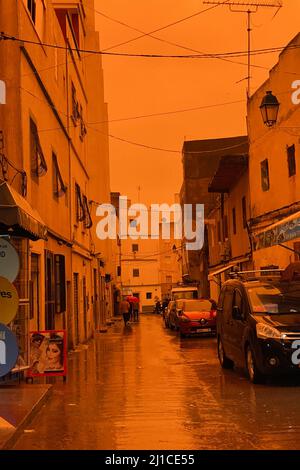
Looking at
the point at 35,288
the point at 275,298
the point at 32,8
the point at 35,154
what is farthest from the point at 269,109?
the point at 35,288

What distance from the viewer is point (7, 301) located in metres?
9.27

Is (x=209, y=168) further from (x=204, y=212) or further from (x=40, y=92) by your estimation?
(x=40, y=92)

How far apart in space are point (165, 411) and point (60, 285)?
30.7ft

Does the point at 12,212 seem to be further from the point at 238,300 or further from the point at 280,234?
the point at 280,234

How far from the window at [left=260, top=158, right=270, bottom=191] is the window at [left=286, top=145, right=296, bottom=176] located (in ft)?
8.17

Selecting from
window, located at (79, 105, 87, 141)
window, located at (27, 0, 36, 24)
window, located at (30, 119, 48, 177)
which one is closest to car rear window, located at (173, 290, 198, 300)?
window, located at (79, 105, 87, 141)

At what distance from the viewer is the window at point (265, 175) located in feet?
72.9

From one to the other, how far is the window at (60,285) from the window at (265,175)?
25.9ft

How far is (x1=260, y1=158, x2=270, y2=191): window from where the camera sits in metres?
22.2

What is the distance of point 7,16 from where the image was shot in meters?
13.4

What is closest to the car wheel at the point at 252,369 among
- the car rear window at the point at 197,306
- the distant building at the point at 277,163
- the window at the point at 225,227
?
the distant building at the point at 277,163

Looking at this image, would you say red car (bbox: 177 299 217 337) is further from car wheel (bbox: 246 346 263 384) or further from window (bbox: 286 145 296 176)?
car wheel (bbox: 246 346 263 384)
